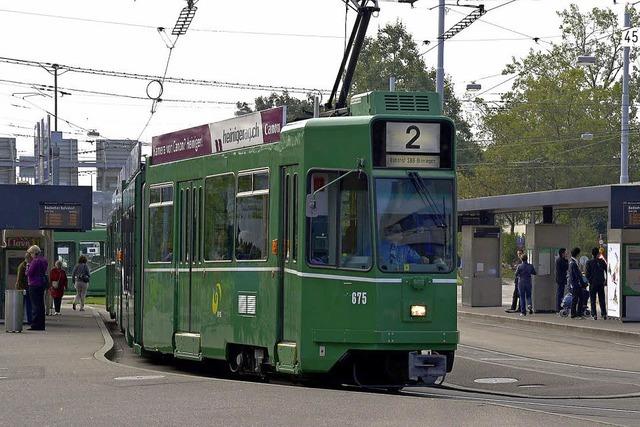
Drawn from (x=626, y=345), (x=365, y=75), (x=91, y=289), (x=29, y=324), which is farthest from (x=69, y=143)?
(x=626, y=345)

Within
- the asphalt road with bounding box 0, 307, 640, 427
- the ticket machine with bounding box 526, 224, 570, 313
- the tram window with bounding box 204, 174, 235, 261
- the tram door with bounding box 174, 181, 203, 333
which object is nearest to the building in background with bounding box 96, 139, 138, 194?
the ticket machine with bounding box 526, 224, 570, 313

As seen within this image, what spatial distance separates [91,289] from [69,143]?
546 inches

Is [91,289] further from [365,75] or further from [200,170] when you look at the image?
[200,170]

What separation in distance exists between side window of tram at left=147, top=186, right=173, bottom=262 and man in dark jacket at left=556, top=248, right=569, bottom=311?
17.2m

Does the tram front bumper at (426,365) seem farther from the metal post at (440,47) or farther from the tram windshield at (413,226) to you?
the metal post at (440,47)

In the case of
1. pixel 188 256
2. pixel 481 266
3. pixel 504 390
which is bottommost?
pixel 504 390

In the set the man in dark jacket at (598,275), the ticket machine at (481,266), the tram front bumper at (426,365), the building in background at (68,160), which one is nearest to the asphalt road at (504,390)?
the tram front bumper at (426,365)

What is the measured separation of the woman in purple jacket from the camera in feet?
93.8

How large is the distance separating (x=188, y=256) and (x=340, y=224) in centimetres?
410

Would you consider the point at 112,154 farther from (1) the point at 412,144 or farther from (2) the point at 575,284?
(1) the point at 412,144

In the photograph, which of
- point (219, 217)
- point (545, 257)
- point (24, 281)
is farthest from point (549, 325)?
point (219, 217)

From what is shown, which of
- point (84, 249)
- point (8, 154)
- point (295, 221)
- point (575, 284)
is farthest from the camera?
point (8, 154)

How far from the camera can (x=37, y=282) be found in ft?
94.1

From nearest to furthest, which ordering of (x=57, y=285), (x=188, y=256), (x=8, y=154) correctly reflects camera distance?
1. (x=188, y=256)
2. (x=57, y=285)
3. (x=8, y=154)
